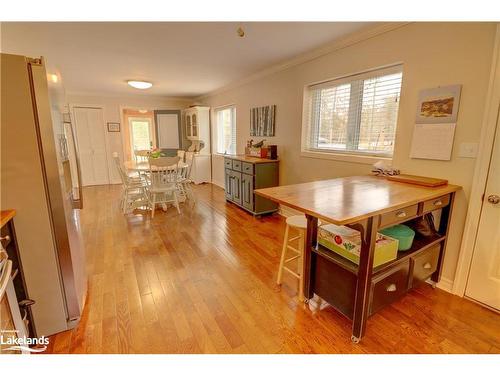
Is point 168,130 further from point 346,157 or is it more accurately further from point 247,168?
point 346,157

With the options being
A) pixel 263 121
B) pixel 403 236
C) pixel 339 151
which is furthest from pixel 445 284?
pixel 263 121

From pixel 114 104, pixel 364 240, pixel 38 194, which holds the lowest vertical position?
pixel 364 240

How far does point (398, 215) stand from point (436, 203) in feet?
1.73

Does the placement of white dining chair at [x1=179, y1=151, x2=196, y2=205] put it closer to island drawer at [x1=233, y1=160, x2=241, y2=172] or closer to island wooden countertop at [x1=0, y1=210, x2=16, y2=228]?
island drawer at [x1=233, y1=160, x2=241, y2=172]

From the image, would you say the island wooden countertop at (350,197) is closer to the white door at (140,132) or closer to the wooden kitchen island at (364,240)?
the wooden kitchen island at (364,240)

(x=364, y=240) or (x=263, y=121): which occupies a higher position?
(x=263, y=121)

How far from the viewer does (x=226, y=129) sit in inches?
231

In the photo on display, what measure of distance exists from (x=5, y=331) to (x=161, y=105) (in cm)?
649

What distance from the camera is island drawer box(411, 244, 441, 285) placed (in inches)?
69.6

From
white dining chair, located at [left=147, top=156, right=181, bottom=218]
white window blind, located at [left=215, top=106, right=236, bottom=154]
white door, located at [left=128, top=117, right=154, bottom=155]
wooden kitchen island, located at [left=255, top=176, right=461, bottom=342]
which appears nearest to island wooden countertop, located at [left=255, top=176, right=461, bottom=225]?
wooden kitchen island, located at [left=255, top=176, right=461, bottom=342]

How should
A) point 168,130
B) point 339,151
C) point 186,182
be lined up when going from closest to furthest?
point 339,151 → point 186,182 → point 168,130

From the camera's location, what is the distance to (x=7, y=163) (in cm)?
131

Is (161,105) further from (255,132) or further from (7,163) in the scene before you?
(7,163)
